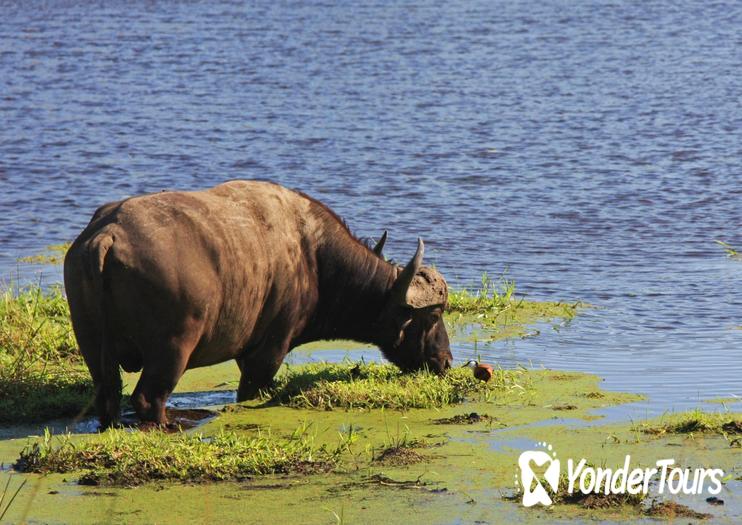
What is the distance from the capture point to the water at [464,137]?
1172 cm

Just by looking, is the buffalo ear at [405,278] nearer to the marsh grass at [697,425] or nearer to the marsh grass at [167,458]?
the marsh grass at [697,425]

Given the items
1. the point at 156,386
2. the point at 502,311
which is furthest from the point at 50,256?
the point at 156,386

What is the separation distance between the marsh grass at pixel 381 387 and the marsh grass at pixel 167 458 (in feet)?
3.84

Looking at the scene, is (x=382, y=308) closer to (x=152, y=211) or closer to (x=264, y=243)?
(x=264, y=243)

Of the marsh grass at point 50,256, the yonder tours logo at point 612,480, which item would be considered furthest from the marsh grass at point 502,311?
the marsh grass at point 50,256

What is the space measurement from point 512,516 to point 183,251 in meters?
2.35

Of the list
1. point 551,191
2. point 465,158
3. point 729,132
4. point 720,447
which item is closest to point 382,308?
point 720,447

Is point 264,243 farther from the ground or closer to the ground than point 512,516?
farther from the ground

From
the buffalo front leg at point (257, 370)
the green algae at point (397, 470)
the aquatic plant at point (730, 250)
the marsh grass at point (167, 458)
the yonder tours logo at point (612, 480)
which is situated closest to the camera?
the green algae at point (397, 470)

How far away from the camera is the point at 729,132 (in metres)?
18.5

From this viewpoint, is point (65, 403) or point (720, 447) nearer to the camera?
point (720, 447)

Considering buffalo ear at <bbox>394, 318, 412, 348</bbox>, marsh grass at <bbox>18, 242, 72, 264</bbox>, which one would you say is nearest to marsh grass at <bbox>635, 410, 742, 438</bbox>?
buffalo ear at <bbox>394, 318, 412, 348</bbox>

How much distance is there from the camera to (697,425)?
746 cm

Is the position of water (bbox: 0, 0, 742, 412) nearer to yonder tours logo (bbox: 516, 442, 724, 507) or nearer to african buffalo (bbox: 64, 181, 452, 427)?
african buffalo (bbox: 64, 181, 452, 427)
